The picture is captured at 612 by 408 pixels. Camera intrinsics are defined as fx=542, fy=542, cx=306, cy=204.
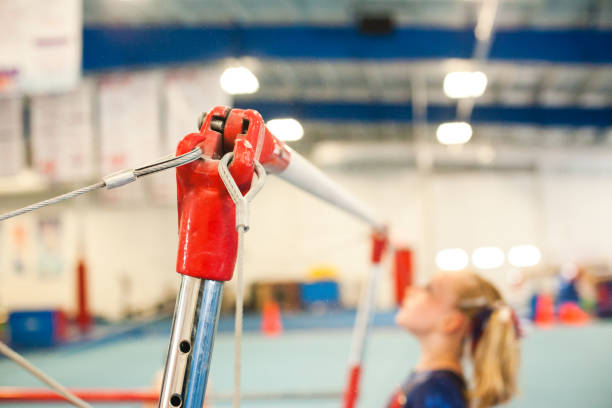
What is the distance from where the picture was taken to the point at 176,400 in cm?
57

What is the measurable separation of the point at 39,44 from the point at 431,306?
2.73 m

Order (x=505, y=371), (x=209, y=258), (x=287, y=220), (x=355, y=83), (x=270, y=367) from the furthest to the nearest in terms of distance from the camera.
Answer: (x=287, y=220) < (x=355, y=83) < (x=270, y=367) < (x=505, y=371) < (x=209, y=258)

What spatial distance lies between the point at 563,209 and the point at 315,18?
380 inches

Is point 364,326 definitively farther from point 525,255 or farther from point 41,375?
point 525,255

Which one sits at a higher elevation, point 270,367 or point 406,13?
point 406,13

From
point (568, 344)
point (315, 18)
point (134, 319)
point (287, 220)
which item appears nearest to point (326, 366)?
point (568, 344)

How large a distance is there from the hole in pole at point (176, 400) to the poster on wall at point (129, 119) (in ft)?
10.0

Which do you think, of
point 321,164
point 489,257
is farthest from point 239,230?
point 489,257

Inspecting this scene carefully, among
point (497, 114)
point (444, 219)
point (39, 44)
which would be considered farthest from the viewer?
point (444, 219)

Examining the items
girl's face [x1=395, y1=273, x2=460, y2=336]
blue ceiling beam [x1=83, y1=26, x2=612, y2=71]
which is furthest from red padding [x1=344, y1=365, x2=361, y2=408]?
blue ceiling beam [x1=83, y1=26, x2=612, y2=71]

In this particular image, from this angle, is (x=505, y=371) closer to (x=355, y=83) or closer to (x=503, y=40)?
(x=503, y=40)

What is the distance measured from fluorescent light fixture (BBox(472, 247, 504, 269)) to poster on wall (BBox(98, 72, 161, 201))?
11.2 m

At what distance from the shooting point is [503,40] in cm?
634

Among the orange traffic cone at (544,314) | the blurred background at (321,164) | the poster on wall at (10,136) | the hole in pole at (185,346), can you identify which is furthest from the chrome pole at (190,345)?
the orange traffic cone at (544,314)
